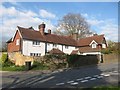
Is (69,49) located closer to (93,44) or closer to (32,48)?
(93,44)

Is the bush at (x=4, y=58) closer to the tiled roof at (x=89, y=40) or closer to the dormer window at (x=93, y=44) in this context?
the tiled roof at (x=89, y=40)

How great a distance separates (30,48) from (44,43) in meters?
3.51

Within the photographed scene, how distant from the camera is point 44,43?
42281 mm

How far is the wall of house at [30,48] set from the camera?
128 ft

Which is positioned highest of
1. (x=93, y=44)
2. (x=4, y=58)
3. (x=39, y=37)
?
(x=39, y=37)

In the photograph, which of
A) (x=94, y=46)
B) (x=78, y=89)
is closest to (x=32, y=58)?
(x=78, y=89)

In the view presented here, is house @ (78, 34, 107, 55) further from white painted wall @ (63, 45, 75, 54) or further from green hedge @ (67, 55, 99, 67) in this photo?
green hedge @ (67, 55, 99, 67)

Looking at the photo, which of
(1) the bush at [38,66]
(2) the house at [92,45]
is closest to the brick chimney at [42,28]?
(2) the house at [92,45]

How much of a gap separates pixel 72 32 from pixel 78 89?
1967 inches

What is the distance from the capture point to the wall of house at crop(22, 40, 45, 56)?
128ft

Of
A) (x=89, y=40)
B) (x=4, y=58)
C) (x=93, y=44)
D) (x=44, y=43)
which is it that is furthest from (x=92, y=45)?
(x=4, y=58)

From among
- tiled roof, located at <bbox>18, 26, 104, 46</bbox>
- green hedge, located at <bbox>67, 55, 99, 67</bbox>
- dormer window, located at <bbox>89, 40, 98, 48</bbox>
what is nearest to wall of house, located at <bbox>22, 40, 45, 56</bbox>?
tiled roof, located at <bbox>18, 26, 104, 46</bbox>

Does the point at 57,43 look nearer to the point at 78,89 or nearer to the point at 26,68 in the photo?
the point at 26,68

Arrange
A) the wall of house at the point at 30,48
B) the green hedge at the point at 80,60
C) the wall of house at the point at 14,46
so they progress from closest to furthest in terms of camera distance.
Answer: the green hedge at the point at 80,60 → the wall of house at the point at 30,48 → the wall of house at the point at 14,46
